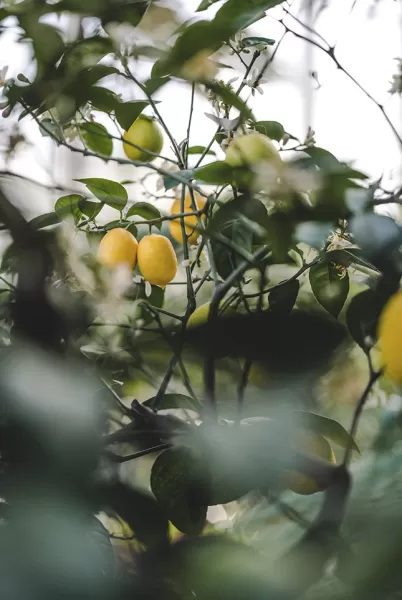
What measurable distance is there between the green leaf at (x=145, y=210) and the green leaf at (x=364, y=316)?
20 cm

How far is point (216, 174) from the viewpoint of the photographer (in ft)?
0.94

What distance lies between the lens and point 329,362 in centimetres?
27

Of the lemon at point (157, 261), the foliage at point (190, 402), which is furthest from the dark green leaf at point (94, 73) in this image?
the lemon at point (157, 261)

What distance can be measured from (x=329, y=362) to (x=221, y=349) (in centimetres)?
5

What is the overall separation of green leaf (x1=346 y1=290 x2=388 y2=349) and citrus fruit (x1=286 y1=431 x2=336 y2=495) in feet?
0.18

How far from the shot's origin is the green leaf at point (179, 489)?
0.28 metres

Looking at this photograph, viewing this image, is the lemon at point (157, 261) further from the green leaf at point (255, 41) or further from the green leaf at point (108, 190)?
the green leaf at point (255, 41)

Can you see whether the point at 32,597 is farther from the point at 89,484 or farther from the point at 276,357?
the point at 276,357

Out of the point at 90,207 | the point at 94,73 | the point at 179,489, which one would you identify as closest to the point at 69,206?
the point at 90,207

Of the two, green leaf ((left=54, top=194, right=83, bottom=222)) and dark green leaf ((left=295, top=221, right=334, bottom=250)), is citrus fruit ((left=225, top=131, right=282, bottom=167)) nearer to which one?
dark green leaf ((left=295, top=221, right=334, bottom=250))

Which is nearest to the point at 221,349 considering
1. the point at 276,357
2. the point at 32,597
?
the point at 276,357

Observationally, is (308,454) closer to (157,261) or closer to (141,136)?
(157,261)

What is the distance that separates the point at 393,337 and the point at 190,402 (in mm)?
123

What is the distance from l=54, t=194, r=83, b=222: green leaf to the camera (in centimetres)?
43
